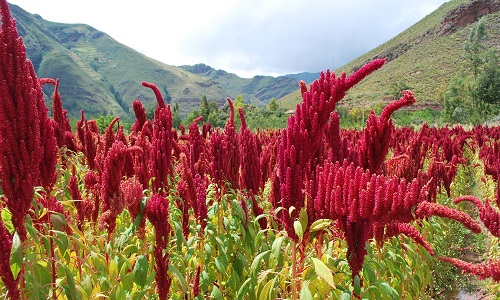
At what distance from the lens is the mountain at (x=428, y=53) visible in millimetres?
54500

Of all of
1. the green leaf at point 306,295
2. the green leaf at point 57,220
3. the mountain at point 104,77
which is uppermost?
the mountain at point 104,77

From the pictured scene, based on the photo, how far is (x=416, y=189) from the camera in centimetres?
110

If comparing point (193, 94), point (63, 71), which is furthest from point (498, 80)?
point (193, 94)

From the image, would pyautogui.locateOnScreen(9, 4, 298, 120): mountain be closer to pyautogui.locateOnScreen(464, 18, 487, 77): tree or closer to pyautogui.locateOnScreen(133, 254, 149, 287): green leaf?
pyautogui.locateOnScreen(464, 18, 487, 77): tree

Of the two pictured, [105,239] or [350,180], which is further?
[105,239]

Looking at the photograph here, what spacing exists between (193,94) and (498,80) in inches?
5651

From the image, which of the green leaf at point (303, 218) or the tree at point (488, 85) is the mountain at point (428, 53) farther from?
the green leaf at point (303, 218)

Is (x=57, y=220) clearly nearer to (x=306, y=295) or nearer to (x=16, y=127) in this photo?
(x=16, y=127)

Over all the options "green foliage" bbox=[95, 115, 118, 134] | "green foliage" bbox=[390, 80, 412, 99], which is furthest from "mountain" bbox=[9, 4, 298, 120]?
"green foliage" bbox=[95, 115, 118, 134]

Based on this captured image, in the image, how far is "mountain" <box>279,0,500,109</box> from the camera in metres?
54.5

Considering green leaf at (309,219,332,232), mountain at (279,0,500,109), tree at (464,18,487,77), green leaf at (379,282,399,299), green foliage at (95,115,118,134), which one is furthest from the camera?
mountain at (279,0,500,109)

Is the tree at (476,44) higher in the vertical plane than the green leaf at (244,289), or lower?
higher

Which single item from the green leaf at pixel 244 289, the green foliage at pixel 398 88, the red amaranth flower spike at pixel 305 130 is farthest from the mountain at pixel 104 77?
the red amaranth flower spike at pixel 305 130

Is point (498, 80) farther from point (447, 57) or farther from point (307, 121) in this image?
point (307, 121)
